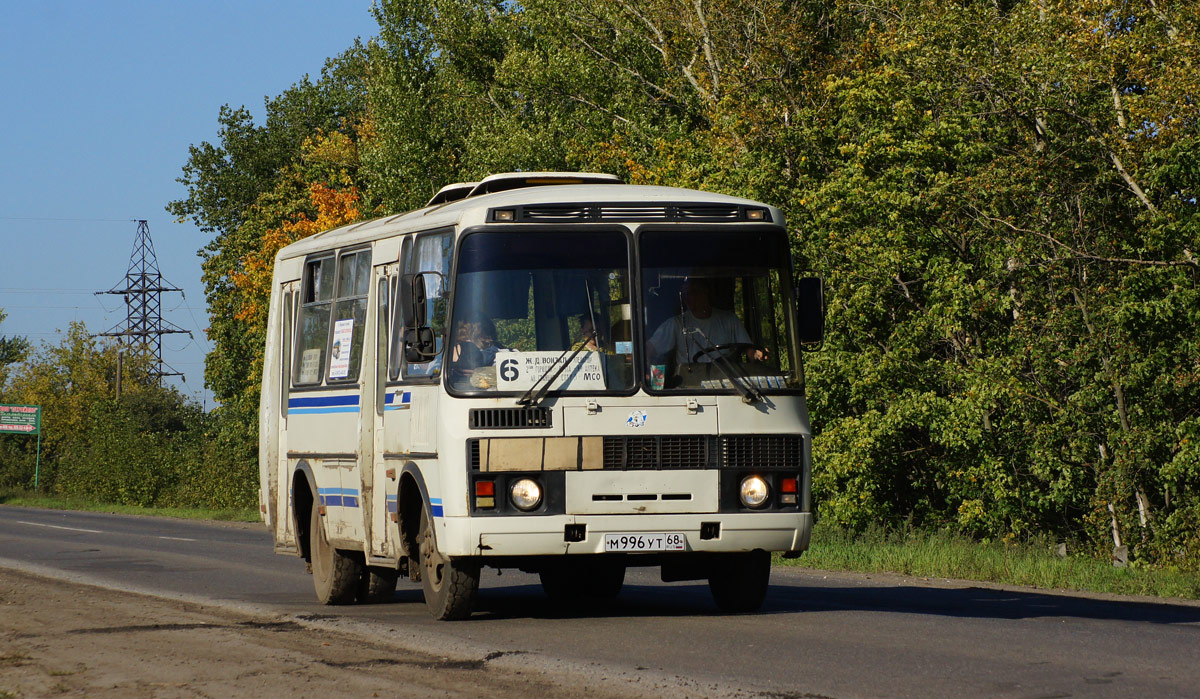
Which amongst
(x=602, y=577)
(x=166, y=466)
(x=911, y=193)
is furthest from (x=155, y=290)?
(x=602, y=577)

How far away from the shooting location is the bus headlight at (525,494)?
10.8 meters

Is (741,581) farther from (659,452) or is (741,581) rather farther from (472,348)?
(472,348)

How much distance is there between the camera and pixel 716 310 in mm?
11398

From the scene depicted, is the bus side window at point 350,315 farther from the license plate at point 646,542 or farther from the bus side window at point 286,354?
the license plate at point 646,542

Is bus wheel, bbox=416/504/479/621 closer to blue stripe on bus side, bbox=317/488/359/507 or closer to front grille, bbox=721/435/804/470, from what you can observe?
blue stripe on bus side, bbox=317/488/359/507

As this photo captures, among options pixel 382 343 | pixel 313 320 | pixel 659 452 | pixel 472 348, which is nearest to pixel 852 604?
pixel 659 452

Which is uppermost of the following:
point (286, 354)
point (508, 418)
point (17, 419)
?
point (17, 419)

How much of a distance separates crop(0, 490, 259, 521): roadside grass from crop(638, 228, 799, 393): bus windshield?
102ft

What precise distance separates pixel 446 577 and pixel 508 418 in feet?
4.73

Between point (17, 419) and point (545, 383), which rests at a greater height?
point (17, 419)

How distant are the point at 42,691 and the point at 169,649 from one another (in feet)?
5.70

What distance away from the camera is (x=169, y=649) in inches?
411

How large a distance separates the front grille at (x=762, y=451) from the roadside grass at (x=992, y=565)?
5854 millimetres

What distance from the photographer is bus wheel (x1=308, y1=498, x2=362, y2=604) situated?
13766 mm
